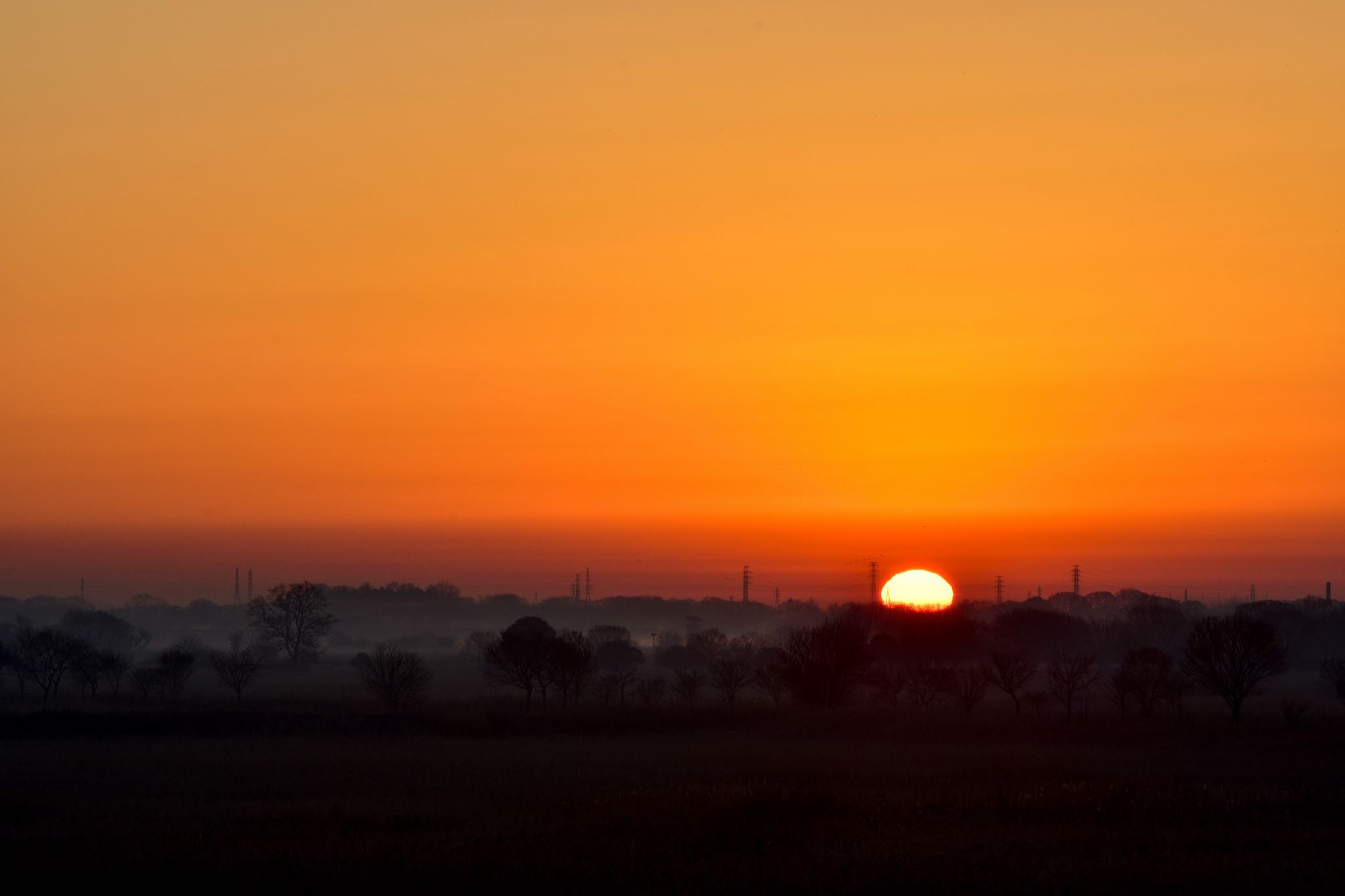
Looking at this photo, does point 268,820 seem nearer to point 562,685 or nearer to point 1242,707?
point 562,685

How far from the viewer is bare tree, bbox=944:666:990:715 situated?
72875 mm

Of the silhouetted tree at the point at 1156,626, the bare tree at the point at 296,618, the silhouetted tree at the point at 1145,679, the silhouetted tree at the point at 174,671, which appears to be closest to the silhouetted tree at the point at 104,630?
the bare tree at the point at 296,618

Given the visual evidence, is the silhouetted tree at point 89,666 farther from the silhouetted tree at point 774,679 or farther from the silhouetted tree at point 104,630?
the silhouetted tree at point 104,630

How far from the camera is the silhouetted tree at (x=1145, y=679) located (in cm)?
6788

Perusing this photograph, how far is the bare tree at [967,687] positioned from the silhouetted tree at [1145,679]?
776cm

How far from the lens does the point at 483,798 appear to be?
3300 centimetres

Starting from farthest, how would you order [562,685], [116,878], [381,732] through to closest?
1. [562,685]
2. [381,732]
3. [116,878]

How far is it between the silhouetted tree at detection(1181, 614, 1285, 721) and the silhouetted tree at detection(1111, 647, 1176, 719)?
1944 mm

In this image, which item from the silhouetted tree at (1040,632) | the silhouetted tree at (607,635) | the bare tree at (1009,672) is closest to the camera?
the bare tree at (1009,672)

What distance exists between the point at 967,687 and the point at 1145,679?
34.8 feet

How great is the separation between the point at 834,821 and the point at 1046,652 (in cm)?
10524

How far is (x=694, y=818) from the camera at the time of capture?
2617cm

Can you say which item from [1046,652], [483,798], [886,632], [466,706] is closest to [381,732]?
[466,706]

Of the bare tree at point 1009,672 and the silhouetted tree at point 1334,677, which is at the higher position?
the bare tree at point 1009,672
